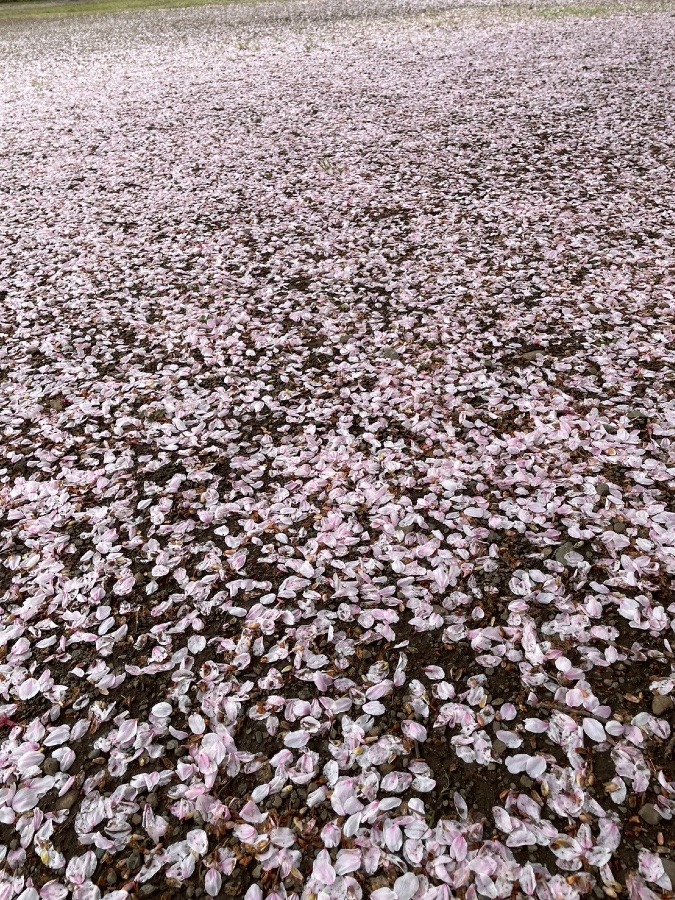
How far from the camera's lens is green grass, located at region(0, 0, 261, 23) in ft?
129

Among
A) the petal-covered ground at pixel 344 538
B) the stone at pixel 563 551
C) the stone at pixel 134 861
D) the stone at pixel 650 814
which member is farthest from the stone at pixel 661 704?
the stone at pixel 134 861

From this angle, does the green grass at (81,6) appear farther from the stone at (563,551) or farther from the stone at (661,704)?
the stone at (661,704)

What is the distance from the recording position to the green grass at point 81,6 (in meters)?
39.3

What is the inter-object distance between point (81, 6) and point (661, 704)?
57.6m

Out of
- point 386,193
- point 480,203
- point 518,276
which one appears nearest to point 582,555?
point 518,276

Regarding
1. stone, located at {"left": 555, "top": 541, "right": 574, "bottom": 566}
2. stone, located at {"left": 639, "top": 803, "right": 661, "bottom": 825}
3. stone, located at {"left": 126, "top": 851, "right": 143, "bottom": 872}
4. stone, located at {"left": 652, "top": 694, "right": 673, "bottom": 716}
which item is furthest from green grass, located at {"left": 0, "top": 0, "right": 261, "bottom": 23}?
stone, located at {"left": 639, "top": 803, "right": 661, "bottom": 825}

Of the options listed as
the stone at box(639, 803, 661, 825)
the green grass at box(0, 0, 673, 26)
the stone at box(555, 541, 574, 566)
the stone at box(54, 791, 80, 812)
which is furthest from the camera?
the green grass at box(0, 0, 673, 26)

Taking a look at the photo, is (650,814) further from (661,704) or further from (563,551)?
(563,551)

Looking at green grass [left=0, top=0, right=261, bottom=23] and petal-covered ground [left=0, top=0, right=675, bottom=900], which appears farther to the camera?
green grass [left=0, top=0, right=261, bottom=23]

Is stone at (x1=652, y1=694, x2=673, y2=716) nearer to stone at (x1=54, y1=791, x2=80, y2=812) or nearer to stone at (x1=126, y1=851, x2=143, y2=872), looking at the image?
stone at (x1=126, y1=851, x2=143, y2=872)

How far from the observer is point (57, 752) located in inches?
139

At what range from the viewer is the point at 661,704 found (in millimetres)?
3533

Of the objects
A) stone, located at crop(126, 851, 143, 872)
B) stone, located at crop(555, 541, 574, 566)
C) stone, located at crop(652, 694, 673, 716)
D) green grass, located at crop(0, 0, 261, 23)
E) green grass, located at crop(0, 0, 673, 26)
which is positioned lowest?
stone, located at crop(652, 694, 673, 716)

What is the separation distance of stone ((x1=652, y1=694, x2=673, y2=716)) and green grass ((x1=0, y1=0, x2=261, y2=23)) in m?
48.3
